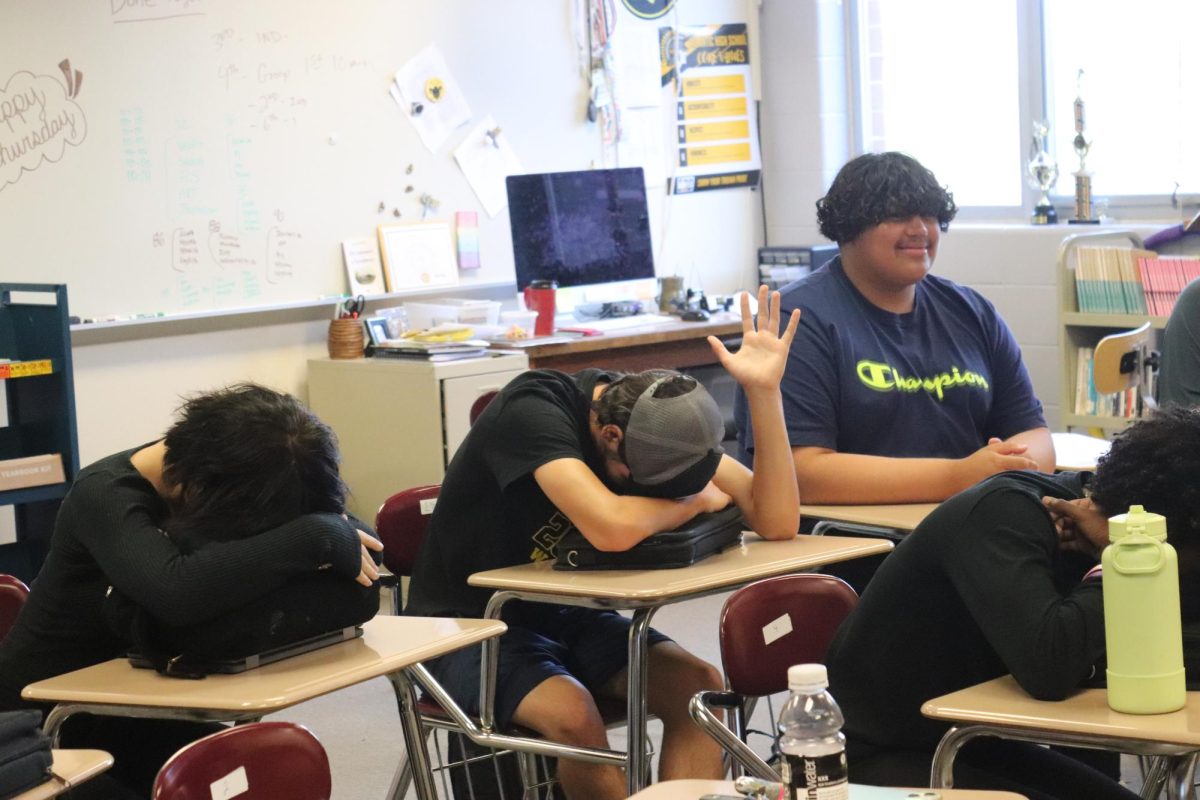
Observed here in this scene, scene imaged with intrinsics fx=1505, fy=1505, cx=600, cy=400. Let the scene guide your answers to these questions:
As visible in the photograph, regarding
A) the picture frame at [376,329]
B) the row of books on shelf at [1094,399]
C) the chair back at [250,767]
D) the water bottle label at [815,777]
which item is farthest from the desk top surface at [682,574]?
the picture frame at [376,329]

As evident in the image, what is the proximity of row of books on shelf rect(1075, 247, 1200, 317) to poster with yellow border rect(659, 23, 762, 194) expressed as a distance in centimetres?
177

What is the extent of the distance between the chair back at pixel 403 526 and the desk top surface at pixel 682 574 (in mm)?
470

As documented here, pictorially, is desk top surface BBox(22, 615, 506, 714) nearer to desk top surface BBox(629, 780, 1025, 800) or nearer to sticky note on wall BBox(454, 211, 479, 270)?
desk top surface BBox(629, 780, 1025, 800)

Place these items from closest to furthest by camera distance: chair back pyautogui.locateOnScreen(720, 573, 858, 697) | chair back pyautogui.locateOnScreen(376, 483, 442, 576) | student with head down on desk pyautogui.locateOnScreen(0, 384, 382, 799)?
Answer: student with head down on desk pyautogui.locateOnScreen(0, 384, 382, 799) < chair back pyautogui.locateOnScreen(720, 573, 858, 697) < chair back pyautogui.locateOnScreen(376, 483, 442, 576)

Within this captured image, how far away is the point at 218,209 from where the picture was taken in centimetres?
491

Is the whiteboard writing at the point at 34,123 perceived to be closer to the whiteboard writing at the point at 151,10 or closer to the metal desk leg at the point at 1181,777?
the whiteboard writing at the point at 151,10

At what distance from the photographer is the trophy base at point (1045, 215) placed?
19.0ft

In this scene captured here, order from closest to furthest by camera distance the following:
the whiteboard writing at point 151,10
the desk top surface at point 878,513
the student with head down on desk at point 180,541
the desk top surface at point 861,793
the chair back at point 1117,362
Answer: the desk top surface at point 861,793 → the student with head down on desk at point 180,541 → the desk top surface at point 878,513 → the chair back at point 1117,362 → the whiteboard writing at point 151,10

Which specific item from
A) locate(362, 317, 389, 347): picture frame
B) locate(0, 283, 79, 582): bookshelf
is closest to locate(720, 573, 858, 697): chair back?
locate(0, 283, 79, 582): bookshelf

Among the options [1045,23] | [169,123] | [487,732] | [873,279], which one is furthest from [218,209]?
[1045,23]

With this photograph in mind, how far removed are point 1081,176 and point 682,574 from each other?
3783mm

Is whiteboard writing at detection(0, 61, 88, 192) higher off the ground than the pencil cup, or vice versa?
whiteboard writing at detection(0, 61, 88, 192)

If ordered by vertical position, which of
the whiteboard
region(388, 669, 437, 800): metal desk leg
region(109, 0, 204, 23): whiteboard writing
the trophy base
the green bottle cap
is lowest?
region(388, 669, 437, 800): metal desk leg

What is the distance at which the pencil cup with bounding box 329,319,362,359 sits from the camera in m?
5.12
